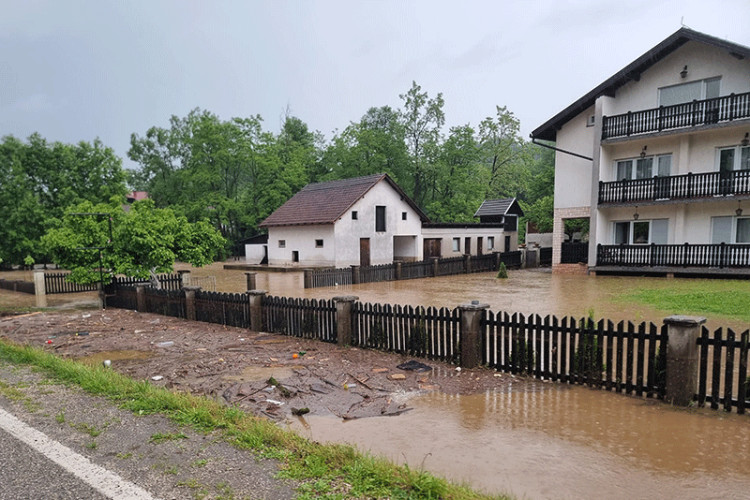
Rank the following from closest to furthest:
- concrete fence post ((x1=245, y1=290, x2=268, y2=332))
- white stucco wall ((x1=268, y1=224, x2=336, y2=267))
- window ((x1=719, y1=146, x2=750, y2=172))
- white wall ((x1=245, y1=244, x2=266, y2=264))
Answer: concrete fence post ((x1=245, y1=290, x2=268, y2=332)) → window ((x1=719, y1=146, x2=750, y2=172)) → white stucco wall ((x1=268, y1=224, x2=336, y2=267)) → white wall ((x1=245, y1=244, x2=266, y2=264))

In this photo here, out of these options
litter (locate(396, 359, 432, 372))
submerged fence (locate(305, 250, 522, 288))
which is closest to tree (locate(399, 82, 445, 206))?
submerged fence (locate(305, 250, 522, 288))

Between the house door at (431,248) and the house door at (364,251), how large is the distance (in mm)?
5928

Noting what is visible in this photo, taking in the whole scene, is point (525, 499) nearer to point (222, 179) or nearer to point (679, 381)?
point (679, 381)

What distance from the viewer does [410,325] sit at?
26.5 feet

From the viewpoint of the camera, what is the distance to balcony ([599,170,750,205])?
1909 centimetres

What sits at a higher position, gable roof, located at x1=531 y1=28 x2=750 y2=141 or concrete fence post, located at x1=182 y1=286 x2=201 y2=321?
gable roof, located at x1=531 y1=28 x2=750 y2=141

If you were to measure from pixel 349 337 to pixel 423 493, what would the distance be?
5620 millimetres

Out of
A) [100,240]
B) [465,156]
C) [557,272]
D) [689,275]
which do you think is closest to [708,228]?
[689,275]

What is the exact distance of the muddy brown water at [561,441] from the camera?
13.0 ft

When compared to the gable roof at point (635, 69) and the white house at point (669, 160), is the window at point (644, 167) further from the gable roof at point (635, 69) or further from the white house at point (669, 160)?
the gable roof at point (635, 69)

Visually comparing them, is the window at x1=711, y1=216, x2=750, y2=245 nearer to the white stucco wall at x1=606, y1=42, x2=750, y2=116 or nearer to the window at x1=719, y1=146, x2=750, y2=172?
the window at x1=719, y1=146, x2=750, y2=172

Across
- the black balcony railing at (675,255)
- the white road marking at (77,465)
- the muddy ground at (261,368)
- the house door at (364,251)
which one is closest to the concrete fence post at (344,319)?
the muddy ground at (261,368)

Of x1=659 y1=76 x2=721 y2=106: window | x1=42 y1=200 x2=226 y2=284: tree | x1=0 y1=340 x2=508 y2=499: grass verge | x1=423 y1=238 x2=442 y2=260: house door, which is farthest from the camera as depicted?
x1=423 y1=238 x2=442 y2=260: house door

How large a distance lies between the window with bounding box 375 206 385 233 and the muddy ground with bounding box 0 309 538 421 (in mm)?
21507
